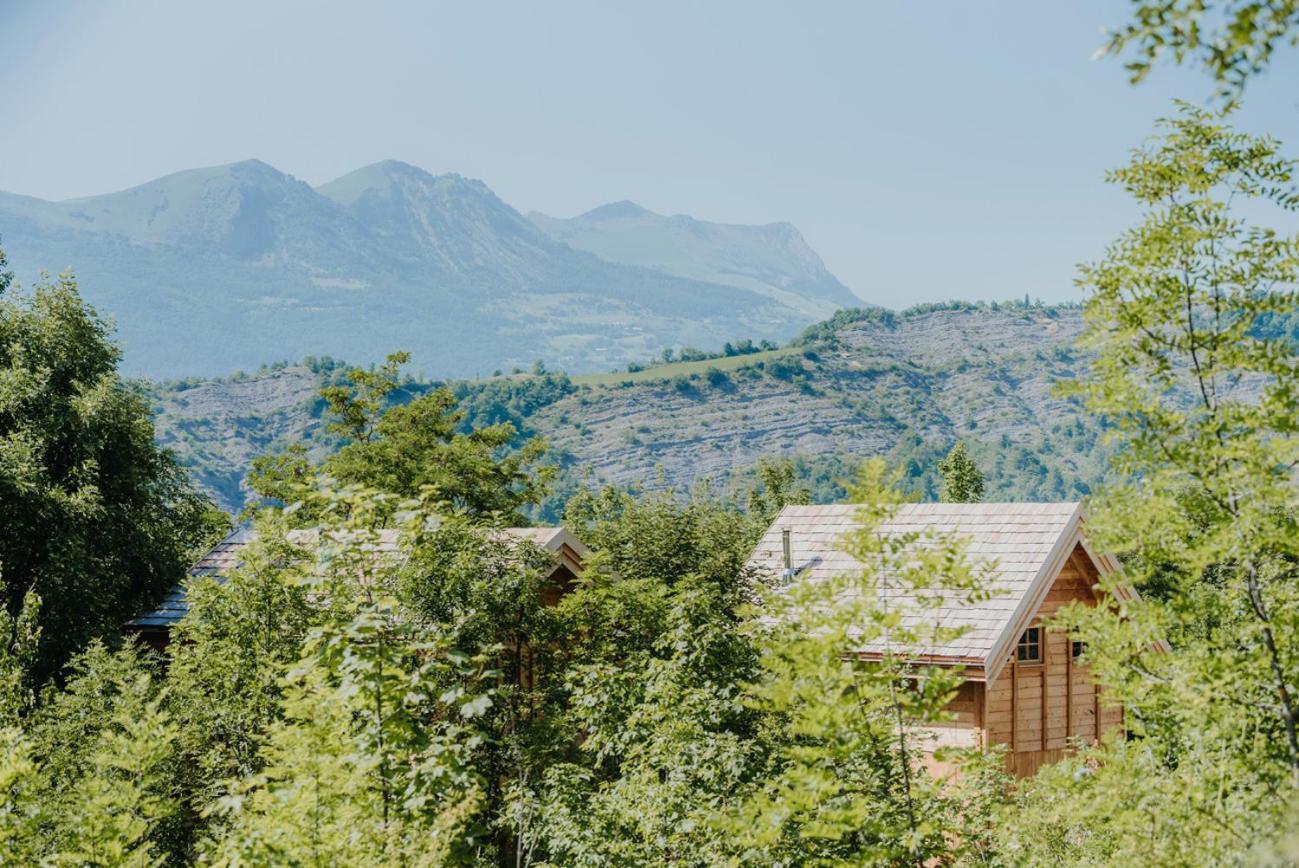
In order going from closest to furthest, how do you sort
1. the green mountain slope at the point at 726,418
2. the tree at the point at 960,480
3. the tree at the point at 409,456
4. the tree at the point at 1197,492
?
the tree at the point at 1197,492
the tree at the point at 409,456
the tree at the point at 960,480
the green mountain slope at the point at 726,418

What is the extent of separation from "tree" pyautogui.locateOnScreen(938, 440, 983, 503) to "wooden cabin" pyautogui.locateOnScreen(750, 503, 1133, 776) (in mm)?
26904

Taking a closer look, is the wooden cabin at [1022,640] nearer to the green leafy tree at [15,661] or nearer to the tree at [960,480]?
the green leafy tree at [15,661]

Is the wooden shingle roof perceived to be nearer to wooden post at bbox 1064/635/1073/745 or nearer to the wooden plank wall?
the wooden plank wall

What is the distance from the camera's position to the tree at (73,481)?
23391 mm

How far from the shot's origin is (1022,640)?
20.3 meters

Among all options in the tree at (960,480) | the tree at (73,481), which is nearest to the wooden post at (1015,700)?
the tree at (73,481)

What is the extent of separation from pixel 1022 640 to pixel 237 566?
12212 millimetres

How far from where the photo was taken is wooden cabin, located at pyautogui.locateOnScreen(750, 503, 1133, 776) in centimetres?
1861

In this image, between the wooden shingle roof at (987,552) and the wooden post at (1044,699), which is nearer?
the wooden shingle roof at (987,552)

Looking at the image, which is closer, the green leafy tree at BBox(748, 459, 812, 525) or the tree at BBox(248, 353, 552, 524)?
the tree at BBox(248, 353, 552, 524)

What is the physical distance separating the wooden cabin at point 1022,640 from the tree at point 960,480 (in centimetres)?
2690

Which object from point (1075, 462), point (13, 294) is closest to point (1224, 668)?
point (13, 294)

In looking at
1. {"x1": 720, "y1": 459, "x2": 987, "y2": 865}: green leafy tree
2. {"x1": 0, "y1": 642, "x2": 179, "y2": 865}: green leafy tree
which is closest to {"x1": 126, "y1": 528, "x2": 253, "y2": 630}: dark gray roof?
{"x1": 0, "y1": 642, "x2": 179, "y2": 865}: green leafy tree

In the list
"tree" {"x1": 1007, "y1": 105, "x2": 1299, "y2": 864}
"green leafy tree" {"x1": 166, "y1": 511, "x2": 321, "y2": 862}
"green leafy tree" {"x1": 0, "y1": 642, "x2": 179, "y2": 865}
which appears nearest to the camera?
"tree" {"x1": 1007, "y1": 105, "x2": 1299, "y2": 864}
